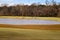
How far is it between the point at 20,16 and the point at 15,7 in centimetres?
50

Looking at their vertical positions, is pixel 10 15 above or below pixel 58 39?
below

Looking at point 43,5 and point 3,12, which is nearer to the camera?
point 43,5

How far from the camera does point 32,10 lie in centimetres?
736

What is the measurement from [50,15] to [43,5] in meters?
0.64

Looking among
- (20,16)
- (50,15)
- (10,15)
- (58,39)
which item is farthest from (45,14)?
(58,39)

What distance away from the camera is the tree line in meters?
7.01

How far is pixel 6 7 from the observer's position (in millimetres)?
7105

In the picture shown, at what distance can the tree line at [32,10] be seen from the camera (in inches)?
276

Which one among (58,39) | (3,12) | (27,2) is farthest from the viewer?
(3,12)

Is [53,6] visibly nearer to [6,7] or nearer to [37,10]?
[37,10]

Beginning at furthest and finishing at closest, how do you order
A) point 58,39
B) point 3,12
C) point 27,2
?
point 3,12 < point 27,2 < point 58,39

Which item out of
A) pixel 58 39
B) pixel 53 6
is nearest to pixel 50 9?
pixel 53 6

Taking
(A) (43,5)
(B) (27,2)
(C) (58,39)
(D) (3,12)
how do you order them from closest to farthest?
1. (C) (58,39)
2. (B) (27,2)
3. (A) (43,5)
4. (D) (3,12)

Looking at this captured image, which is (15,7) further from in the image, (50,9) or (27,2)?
(50,9)
